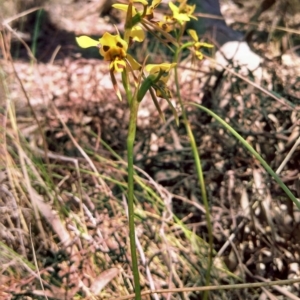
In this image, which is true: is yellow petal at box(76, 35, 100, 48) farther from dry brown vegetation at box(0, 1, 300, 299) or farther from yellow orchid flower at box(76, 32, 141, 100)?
dry brown vegetation at box(0, 1, 300, 299)

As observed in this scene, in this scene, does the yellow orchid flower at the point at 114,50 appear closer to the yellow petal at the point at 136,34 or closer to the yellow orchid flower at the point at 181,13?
A: the yellow petal at the point at 136,34

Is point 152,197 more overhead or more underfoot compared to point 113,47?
more underfoot

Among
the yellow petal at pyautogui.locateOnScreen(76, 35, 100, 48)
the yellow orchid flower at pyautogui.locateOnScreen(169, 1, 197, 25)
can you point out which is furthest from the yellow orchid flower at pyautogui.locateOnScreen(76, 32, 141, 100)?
the yellow orchid flower at pyautogui.locateOnScreen(169, 1, 197, 25)

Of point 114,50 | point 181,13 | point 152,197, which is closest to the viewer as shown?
point 114,50

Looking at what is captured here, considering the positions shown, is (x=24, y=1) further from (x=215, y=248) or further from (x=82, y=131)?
(x=215, y=248)

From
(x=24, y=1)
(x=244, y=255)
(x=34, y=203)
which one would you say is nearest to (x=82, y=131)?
(x=34, y=203)

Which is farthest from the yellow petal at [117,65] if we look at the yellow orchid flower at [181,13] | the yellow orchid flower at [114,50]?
the yellow orchid flower at [181,13]

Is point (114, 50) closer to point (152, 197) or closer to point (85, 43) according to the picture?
point (85, 43)

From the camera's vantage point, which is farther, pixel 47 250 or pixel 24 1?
pixel 24 1

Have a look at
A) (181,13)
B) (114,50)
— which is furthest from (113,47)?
(181,13)
